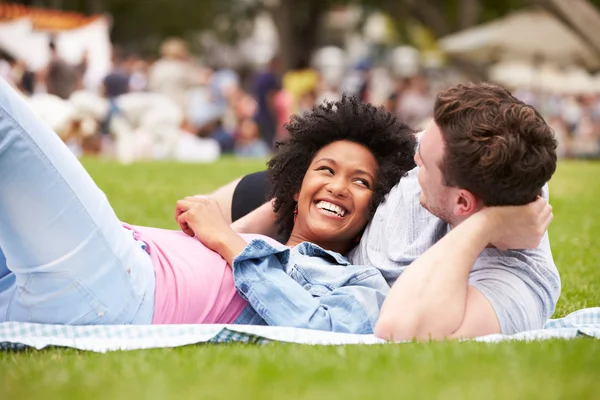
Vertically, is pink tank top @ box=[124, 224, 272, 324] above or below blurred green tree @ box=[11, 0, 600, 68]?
above

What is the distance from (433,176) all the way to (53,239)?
66.5 inches

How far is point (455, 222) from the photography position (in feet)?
14.8

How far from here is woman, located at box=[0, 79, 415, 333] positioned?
3.96 metres

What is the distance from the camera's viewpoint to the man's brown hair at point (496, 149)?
4.08 metres

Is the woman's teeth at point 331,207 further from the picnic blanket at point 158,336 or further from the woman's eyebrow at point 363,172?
the picnic blanket at point 158,336

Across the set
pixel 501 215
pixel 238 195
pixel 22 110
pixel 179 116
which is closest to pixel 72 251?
pixel 22 110

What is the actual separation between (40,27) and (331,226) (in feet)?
80.0

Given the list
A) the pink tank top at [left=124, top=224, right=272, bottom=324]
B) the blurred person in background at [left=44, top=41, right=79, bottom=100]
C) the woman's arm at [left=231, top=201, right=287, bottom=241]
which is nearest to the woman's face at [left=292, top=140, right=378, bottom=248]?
the woman's arm at [left=231, top=201, right=287, bottom=241]

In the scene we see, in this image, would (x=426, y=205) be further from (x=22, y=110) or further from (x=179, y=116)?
(x=179, y=116)

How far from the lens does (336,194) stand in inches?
196

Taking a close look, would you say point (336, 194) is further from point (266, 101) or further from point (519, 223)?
point (266, 101)

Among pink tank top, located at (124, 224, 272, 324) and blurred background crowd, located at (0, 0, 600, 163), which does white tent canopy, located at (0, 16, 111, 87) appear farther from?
pink tank top, located at (124, 224, 272, 324)

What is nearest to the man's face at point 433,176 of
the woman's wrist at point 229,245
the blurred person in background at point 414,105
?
the woman's wrist at point 229,245

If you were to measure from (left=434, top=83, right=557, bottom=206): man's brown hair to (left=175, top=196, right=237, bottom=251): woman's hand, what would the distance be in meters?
1.13
